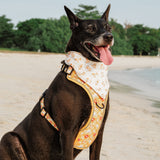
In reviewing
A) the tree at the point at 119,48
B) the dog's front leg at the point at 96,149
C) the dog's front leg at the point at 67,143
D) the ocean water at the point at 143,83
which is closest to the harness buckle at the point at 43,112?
the dog's front leg at the point at 67,143

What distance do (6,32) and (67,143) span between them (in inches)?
1951

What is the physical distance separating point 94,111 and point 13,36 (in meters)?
50.0

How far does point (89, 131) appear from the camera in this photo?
269cm

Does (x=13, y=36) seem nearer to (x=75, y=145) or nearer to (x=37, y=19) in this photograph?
(x=37, y=19)

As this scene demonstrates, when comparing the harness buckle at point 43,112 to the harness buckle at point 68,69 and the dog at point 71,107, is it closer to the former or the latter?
the dog at point 71,107

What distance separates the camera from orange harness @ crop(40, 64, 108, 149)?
2.66 metres

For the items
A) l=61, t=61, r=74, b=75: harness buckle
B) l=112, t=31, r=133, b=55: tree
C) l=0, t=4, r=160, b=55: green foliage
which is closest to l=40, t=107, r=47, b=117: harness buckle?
l=61, t=61, r=74, b=75: harness buckle

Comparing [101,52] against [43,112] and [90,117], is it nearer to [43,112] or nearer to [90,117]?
[90,117]

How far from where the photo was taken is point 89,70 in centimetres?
277

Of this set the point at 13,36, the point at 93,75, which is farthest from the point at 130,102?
the point at 13,36

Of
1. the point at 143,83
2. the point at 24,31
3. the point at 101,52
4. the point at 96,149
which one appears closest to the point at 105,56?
the point at 101,52

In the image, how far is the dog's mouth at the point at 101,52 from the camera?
8.61 ft

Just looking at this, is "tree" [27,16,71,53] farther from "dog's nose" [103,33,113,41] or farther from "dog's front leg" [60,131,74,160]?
"dog's front leg" [60,131,74,160]

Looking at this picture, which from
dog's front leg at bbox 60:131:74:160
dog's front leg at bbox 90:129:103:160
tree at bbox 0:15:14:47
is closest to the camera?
dog's front leg at bbox 60:131:74:160
